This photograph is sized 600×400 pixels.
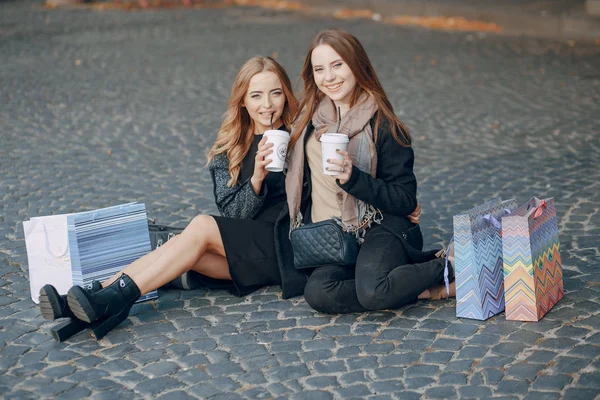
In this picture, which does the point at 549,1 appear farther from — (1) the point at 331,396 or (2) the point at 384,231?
(1) the point at 331,396

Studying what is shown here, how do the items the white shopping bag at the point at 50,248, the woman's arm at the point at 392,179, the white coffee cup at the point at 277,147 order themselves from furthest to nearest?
1. the white shopping bag at the point at 50,248
2. the woman's arm at the point at 392,179
3. the white coffee cup at the point at 277,147

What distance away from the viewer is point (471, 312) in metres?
4.34

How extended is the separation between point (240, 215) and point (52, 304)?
1111 millimetres

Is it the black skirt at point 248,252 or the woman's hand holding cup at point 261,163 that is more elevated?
the woman's hand holding cup at point 261,163

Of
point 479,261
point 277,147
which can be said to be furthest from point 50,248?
point 479,261

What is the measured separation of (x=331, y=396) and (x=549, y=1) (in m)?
11.9

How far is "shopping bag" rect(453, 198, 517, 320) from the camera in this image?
4.21 meters

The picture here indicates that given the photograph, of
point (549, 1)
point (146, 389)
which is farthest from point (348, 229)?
point (549, 1)

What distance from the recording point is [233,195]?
482 centimetres

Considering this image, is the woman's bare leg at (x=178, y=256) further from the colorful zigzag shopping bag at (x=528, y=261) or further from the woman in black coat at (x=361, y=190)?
the colorful zigzag shopping bag at (x=528, y=261)

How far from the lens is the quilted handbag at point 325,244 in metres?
4.49

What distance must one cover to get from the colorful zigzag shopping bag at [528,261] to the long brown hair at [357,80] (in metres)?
0.71

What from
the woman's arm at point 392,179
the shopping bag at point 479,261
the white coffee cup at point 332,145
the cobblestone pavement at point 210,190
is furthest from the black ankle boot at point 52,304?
the shopping bag at point 479,261

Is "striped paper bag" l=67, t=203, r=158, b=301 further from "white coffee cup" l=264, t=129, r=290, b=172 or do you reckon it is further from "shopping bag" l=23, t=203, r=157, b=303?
"white coffee cup" l=264, t=129, r=290, b=172
